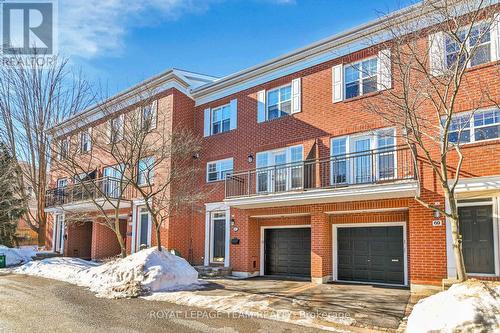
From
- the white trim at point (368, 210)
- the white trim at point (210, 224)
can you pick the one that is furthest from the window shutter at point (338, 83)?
the white trim at point (210, 224)

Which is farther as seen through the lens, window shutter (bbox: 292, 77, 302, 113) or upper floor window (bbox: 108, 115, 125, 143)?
upper floor window (bbox: 108, 115, 125, 143)

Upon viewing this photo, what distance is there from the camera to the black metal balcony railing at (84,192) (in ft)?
65.1

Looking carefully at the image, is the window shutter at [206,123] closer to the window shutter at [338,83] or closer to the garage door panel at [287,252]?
the garage door panel at [287,252]

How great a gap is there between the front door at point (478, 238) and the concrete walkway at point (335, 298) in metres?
2.01

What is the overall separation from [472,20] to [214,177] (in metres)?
12.1

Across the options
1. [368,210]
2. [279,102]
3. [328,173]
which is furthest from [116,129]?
[368,210]

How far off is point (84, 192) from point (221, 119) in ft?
28.4

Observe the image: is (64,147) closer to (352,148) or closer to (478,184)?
(352,148)

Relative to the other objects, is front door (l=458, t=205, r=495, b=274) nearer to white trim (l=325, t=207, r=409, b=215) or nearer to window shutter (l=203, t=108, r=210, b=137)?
white trim (l=325, t=207, r=409, b=215)

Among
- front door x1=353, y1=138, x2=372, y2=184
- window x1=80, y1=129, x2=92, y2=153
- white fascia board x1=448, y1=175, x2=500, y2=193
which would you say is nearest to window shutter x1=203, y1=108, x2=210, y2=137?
window x1=80, y1=129, x2=92, y2=153

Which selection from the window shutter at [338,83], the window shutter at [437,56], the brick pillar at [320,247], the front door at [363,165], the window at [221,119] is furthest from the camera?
the window at [221,119]

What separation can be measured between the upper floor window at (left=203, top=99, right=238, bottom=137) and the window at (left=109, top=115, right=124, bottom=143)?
3.94 metres

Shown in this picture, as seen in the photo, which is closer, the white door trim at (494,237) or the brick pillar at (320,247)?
the white door trim at (494,237)

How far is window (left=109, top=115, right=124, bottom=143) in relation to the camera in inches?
612
